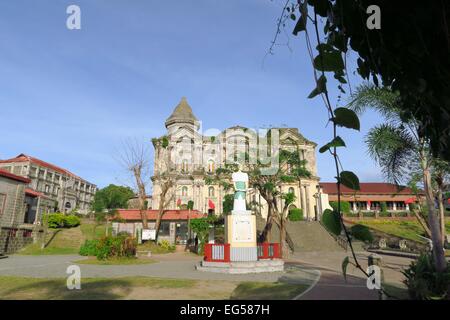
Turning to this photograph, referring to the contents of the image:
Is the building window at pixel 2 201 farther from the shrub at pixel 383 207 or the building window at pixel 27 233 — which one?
the shrub at pixel 383 207

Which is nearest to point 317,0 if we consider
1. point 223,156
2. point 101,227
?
point 101,227

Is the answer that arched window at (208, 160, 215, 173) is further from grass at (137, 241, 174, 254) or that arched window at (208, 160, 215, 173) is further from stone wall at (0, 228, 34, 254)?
stone wall at (0, 228, 34, 254)

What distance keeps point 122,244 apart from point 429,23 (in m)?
21.6

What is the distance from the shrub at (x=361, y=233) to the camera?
1355mm

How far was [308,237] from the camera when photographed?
31.8m

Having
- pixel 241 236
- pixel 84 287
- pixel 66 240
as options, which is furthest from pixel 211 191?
pixel 84 287

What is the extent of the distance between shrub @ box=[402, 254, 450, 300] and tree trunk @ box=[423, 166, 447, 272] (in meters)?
0.24

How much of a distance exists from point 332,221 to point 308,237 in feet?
107

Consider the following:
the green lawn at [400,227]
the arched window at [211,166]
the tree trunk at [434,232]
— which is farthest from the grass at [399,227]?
the tree trunk at [434,232]

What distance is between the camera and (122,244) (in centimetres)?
2064

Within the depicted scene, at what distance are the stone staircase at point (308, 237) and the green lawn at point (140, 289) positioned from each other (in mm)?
18195

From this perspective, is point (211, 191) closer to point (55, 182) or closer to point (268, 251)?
point (268, 251)

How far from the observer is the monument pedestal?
15.7 meters

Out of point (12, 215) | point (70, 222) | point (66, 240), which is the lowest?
point (66, 240)
